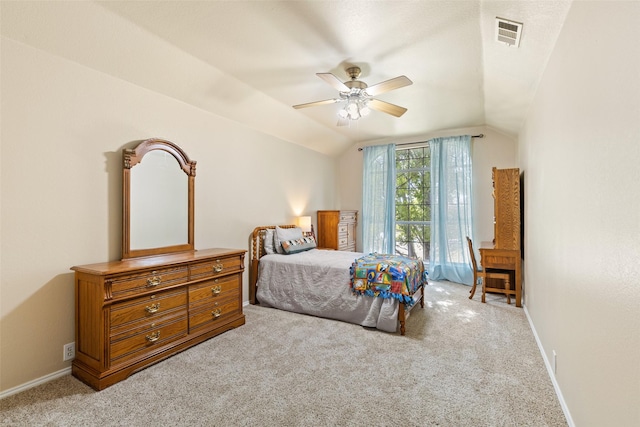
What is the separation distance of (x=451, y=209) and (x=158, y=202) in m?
4.57

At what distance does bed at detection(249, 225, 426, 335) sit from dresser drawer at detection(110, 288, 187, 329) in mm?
1359

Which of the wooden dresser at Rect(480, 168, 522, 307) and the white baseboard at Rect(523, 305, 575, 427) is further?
the wooden dresser at Rect(480, 168, 522, 307)

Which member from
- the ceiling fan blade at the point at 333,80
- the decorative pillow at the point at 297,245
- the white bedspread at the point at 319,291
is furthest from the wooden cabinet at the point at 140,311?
the ceiling fan blade at the point at 333,80

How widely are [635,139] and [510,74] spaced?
86.2 inches

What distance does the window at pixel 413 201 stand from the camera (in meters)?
5.72

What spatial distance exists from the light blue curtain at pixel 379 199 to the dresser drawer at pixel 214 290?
325 cm

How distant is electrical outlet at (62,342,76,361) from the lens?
2.34 metres

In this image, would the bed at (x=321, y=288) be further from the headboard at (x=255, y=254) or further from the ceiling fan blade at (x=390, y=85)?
the ceiling fan blade at (x=390, y=85)

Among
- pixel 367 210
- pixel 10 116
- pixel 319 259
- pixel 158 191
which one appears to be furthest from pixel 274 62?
pixel 367 210

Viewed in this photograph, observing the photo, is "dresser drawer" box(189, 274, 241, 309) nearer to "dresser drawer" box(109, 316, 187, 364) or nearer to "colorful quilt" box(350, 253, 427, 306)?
"dresser drawer" box(109, 316, 187, 364)

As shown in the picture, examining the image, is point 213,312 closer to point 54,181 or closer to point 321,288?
point 321,288

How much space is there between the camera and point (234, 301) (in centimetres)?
328

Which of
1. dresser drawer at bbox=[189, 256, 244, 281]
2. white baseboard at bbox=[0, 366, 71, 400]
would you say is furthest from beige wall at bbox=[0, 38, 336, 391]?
dresser drawer at bbox=[189, 256, 244, 281]

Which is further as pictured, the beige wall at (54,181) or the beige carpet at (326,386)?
the beige wall at (54,181)
